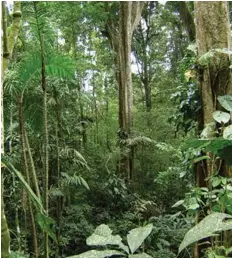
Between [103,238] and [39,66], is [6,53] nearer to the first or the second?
[103,238]

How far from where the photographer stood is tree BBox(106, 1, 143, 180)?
9.39 m

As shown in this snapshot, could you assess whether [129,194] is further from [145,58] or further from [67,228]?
[145,58]

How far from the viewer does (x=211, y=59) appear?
2.74 meters

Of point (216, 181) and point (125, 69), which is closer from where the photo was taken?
point (216, 181)

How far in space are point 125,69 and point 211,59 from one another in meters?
7.98

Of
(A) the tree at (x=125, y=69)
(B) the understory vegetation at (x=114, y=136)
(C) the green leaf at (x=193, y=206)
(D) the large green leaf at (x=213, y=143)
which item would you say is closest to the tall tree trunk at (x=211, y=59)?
(B) the understory vegetation at (x=114, y=136)


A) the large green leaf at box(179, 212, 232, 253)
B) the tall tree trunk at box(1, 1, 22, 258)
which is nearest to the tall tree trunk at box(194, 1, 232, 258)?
the tall tree trunk at box(1, 1, 22, 258)

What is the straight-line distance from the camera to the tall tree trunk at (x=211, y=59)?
8.98 feet

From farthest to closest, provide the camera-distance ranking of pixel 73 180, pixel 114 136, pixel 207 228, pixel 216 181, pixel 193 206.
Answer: pixel 114 136, pixel 73 180, pixel 193 206, pixel 216 181, pixel 207 228

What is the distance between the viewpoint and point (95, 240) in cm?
95

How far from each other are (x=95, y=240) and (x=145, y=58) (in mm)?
15164

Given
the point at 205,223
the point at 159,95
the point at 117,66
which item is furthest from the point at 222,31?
the point at 159,95

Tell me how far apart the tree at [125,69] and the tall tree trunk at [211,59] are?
6337 mm

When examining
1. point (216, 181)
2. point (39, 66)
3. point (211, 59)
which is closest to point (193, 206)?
point (216, 181)
